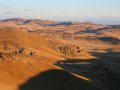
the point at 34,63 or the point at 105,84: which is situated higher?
the point at 34,63

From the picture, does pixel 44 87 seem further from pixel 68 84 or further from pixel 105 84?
pixel 105 84

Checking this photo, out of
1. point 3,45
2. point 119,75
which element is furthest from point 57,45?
point 119,75

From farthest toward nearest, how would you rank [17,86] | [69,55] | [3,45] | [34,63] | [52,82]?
[69,55], [3,45], [34,63], [52,82], [17,86]

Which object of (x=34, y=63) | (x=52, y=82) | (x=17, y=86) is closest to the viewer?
(x=17, y=86)

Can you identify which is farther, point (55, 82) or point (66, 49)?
point (66, 49)

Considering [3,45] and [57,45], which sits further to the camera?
[57,45]

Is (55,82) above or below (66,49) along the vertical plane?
above

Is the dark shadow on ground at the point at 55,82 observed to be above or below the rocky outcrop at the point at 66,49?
above

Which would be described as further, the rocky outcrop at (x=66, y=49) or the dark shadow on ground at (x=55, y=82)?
the rocky outcrop at (x=66, y=49)
